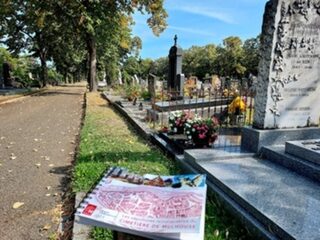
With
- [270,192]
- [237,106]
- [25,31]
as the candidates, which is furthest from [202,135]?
[25,31]

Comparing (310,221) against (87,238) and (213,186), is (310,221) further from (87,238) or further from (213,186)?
(87,238)

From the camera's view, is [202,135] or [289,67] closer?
[289,67]

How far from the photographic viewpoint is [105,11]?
22.4m

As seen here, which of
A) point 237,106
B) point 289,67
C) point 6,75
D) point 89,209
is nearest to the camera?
point 89,209

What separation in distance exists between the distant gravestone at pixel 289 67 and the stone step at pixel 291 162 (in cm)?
53

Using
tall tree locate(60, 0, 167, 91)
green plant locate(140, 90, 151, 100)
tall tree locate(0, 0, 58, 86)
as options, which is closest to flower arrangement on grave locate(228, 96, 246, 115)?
green plant locate(140, 90, 151, 100)

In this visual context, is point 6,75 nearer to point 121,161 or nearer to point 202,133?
point 121,161

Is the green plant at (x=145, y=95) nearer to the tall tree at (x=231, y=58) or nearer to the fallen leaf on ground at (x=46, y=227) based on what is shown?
the fallen leaf on ground at (x=46, y=227)

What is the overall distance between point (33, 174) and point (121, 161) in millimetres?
1493

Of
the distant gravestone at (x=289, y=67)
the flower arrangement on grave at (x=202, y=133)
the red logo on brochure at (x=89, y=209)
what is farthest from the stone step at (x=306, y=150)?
the red logo on brochure at (x=89, y=209)

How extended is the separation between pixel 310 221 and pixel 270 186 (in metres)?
0.92

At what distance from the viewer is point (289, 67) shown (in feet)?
18.0

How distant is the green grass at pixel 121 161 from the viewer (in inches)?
131

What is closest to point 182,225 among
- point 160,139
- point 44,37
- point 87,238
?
point 87,238
